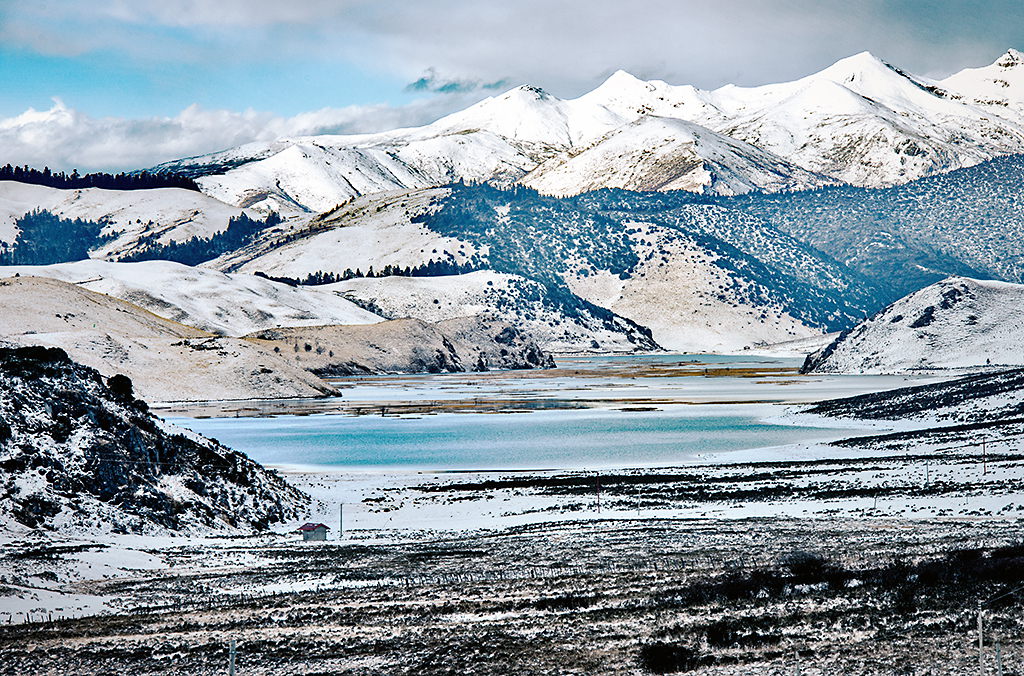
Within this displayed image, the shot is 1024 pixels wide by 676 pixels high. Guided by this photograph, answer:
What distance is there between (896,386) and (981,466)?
223ft

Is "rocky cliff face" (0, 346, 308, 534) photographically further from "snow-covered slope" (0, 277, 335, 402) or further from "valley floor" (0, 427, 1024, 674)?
"snow-covered slope" (0, 277, 335, 402)

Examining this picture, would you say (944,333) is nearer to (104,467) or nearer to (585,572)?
(104,467)

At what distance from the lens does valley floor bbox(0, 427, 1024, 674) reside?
19766mm

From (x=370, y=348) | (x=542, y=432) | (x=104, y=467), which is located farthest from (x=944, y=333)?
(x=104, y=467)

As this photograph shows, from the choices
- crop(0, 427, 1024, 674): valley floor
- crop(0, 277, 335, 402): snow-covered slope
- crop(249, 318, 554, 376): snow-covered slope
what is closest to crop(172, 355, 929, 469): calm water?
crop(0, 277, 335, 402): snow-covered slope

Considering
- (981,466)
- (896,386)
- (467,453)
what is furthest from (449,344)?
(981,466)

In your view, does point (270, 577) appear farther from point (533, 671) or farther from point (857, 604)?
point (857, 604)

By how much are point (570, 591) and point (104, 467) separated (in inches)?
811

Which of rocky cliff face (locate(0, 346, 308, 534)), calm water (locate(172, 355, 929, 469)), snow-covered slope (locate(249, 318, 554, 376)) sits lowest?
calm water (locate(172, 355, 929, 469))

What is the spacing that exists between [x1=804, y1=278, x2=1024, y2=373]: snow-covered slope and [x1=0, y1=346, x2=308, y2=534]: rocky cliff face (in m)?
103

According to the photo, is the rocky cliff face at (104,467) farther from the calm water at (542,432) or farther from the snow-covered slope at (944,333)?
the snow-covered slope at (944,333)

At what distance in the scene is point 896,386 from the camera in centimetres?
11638

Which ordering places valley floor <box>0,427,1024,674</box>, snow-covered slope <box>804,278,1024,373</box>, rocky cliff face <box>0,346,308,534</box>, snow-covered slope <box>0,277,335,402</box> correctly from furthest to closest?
snow-covered slope <box>804,278,1024,373</box> < snow-covered slope <box>0,277,335,402</box> < rocky cliff face <box>0,346,308,534</box> < valley floor <box>0,427,1024,674</box>

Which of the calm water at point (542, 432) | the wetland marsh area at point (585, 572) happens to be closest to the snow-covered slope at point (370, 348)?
the calm water at point (542, 432)
